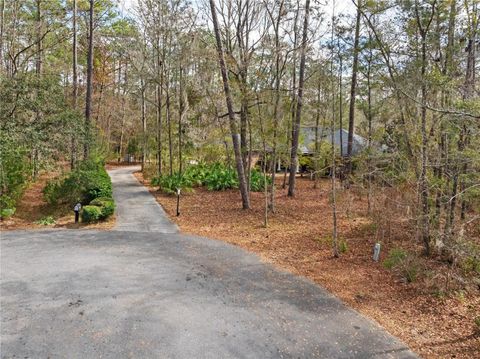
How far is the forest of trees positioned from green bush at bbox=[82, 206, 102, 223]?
1.99 metres

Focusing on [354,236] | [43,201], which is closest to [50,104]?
[43,201]

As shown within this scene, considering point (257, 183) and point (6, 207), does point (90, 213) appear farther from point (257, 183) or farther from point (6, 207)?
point (257, 183)

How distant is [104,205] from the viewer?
995 centimetres

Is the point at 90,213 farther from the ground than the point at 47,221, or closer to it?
farther from the ground

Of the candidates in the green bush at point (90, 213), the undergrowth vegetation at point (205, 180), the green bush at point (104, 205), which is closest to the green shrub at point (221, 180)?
the undergrowth vegetation at point (205, 180)

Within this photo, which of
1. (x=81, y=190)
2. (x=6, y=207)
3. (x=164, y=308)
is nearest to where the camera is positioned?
(x=164, y=308)

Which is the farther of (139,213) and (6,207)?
(139,213)

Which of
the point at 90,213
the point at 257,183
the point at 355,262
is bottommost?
the point at 355,262

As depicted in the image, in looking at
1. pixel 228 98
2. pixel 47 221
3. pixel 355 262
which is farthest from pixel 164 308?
pixel 228 98

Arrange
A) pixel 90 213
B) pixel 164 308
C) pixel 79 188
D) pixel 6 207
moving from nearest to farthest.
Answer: pixel 164 308 < pixel 90 213 < pixel 6 207 < pixel 79 188

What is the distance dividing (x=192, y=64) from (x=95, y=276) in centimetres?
1217

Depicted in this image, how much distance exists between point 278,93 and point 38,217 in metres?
8.42

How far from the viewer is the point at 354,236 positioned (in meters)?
9.30

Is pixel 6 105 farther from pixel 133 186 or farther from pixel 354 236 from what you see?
pixel 354 236
